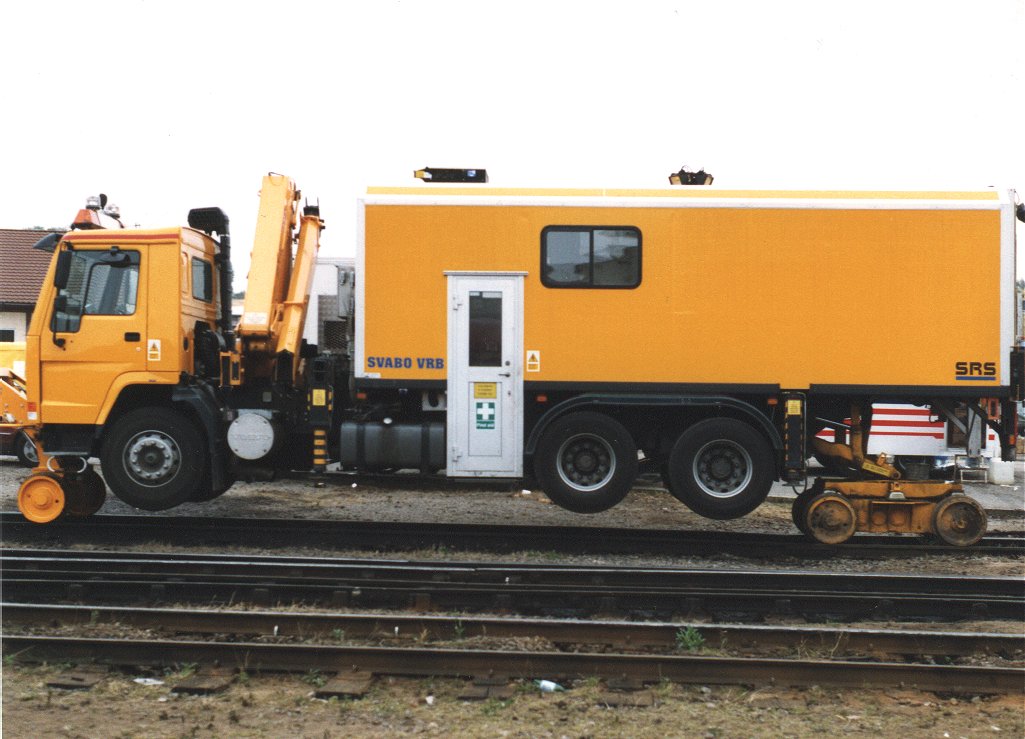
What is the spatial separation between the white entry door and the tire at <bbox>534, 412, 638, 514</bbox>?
1.12ft

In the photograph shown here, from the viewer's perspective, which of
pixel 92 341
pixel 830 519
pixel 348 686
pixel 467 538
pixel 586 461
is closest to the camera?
pixel 348 686

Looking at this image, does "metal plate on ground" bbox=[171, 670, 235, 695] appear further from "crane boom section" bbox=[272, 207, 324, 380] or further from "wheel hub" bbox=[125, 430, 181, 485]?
"crane boom section" bbox=[272, 207, 324, 380]

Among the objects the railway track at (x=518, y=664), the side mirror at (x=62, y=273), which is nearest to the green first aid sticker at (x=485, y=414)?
the railway track at (x=518, y=664)

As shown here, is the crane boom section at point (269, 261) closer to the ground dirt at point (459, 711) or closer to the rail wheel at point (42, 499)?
the rail wheel at point (42, 499)

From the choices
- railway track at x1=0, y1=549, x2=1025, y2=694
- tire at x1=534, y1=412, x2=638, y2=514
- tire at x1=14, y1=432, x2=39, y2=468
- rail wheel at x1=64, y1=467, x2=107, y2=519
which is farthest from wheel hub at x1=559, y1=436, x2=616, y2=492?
tire at x1=14, y1=432, x2=39, y2=468

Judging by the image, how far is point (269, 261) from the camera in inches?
372

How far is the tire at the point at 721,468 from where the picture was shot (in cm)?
875

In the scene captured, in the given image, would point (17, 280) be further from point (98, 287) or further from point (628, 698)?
point (628, 698)

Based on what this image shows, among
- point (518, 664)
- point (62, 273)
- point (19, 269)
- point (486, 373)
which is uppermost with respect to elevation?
point (19, 269)

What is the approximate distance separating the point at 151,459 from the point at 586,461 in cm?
467

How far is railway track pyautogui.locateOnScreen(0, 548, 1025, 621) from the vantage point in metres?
6.82

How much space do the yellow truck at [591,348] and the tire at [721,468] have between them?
23 millimetres

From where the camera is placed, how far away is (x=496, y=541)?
30.6 ft

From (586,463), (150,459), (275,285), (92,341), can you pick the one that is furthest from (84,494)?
(586,463)
